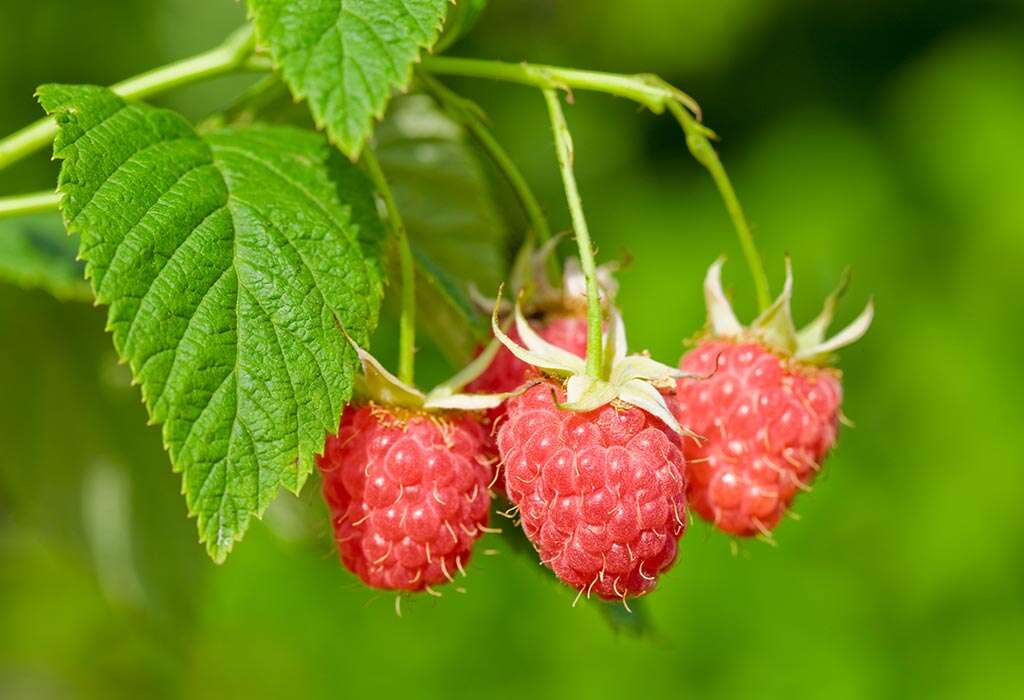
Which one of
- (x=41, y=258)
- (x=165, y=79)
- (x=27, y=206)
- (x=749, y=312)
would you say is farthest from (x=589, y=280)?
(x=749, y=312)

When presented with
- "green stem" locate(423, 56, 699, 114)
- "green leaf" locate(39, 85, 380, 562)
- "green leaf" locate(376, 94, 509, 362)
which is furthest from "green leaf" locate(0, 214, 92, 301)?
"green stem" locate(423, 56, 699, 114)

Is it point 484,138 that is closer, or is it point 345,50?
point 345,50

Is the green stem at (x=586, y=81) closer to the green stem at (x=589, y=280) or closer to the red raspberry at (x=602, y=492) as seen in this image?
the green stem at (x=589, y=280)

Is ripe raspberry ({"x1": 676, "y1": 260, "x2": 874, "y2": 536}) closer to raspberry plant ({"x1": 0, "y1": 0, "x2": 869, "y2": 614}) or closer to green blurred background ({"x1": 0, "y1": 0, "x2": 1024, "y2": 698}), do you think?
raspberry plant ({"x1": 0, "y1": 0, "x2": 869, "y2": 614})

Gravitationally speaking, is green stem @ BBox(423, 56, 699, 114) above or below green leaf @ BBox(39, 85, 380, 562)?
above

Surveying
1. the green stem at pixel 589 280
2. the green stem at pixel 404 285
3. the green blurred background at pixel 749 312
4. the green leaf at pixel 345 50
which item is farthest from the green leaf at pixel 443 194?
the green blurred background at pixel 749 312

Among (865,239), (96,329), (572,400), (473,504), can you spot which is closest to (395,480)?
(473,504)

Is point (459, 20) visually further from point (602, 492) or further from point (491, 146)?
point (602, 492)
